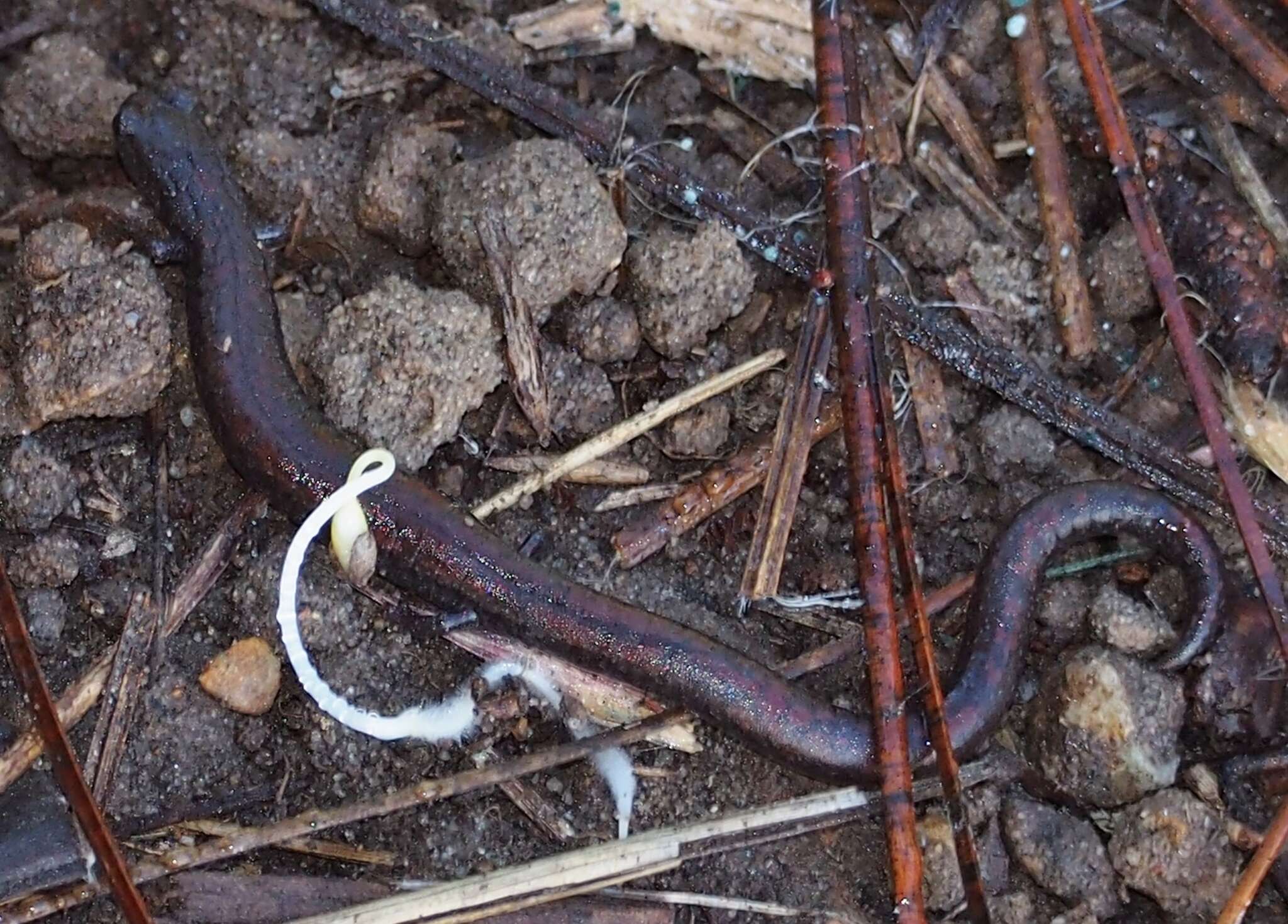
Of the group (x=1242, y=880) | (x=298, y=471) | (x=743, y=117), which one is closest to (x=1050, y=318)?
(x=743, y=117)

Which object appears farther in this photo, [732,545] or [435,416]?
[732,545]

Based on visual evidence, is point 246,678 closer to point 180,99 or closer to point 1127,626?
point 180,99

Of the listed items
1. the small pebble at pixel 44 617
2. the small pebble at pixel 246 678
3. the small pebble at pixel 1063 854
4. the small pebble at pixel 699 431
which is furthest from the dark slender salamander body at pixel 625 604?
the small pebble at pixel 44 617

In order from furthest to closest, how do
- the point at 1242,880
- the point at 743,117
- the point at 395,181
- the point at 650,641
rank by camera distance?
the point at 743,117
the point at 395,181
the point at 650,641
the point at 1242,880

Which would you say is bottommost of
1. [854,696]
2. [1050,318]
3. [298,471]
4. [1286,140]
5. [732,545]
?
[854,696]

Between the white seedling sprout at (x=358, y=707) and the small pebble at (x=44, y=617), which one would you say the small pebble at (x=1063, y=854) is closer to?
the white seedling sprout at (x=358, y=707)

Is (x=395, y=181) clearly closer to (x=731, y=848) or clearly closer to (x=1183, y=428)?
(x=731, y=848)
